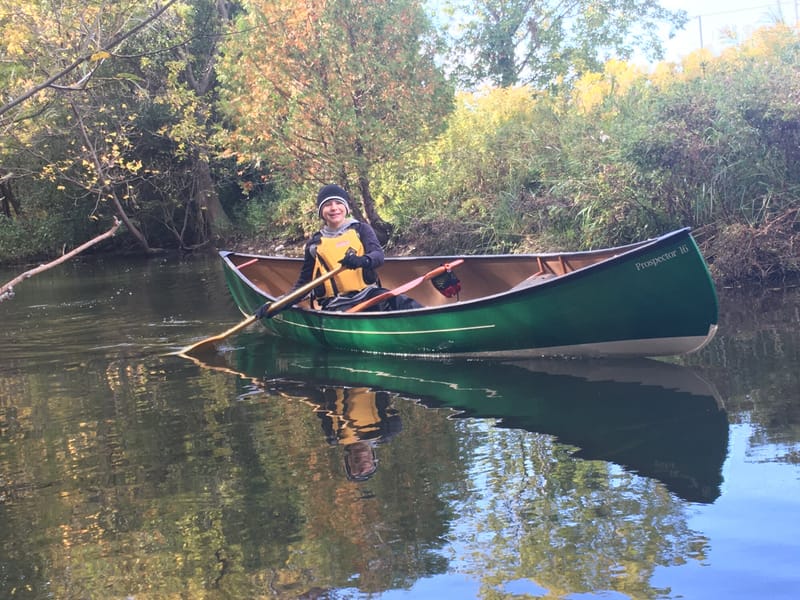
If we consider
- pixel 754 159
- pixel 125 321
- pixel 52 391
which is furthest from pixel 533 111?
pixel 52 391

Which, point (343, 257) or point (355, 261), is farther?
point (343, 257)

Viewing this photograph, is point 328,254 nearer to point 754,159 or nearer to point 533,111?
point 754,159

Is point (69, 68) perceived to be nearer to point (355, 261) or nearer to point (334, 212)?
point (355, 261)

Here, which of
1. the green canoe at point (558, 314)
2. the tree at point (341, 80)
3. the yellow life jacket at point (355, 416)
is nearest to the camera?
the yellow life jacket at point (355, 416)

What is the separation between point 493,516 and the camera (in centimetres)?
380

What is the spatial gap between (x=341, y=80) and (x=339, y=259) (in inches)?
286

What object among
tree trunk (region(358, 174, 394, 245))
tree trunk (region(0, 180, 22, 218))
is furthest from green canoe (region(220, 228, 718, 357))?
tree trunk (region(0, 180, 22, 218))

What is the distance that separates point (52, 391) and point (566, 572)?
204 inches

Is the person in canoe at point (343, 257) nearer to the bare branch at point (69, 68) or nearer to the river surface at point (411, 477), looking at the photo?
the river surface at point (411, 477)

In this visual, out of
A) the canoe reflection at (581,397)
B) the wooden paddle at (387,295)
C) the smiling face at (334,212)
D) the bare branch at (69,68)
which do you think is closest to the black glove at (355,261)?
the wooden paddle at (387,295)

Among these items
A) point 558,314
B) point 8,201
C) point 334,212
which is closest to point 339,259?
point 334,212

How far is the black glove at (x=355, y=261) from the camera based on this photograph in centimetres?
737

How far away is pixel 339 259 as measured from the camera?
25.5ft

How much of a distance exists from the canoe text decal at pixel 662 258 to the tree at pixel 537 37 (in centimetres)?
1898
